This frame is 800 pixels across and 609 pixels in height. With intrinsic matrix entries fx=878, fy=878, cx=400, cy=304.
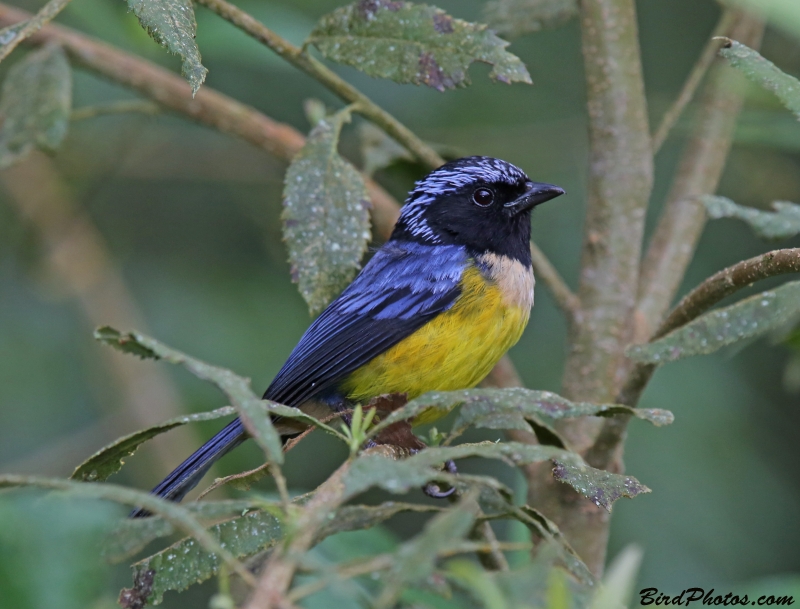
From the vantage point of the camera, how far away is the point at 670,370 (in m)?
4.60

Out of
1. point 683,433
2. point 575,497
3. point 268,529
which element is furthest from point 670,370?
point 268,529

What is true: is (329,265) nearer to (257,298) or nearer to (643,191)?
(643,191)

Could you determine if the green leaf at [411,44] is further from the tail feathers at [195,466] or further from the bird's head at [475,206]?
the tail feathers at [195,466]

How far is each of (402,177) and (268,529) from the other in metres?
2.34

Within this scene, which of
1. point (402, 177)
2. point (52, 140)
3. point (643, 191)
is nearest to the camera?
point (643, 191)

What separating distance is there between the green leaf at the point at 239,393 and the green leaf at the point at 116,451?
0.69ft

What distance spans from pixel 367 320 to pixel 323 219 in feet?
2.58

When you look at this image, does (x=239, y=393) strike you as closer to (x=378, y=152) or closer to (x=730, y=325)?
(x=730, y=325)

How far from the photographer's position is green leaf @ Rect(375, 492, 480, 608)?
3.07 ft

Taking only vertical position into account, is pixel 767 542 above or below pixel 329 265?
below

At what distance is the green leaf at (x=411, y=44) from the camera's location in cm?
251

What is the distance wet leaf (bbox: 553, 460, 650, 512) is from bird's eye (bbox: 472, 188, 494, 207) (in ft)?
6.91

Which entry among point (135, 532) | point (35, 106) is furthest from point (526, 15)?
point (135, 532)

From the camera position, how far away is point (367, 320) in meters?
3.36
